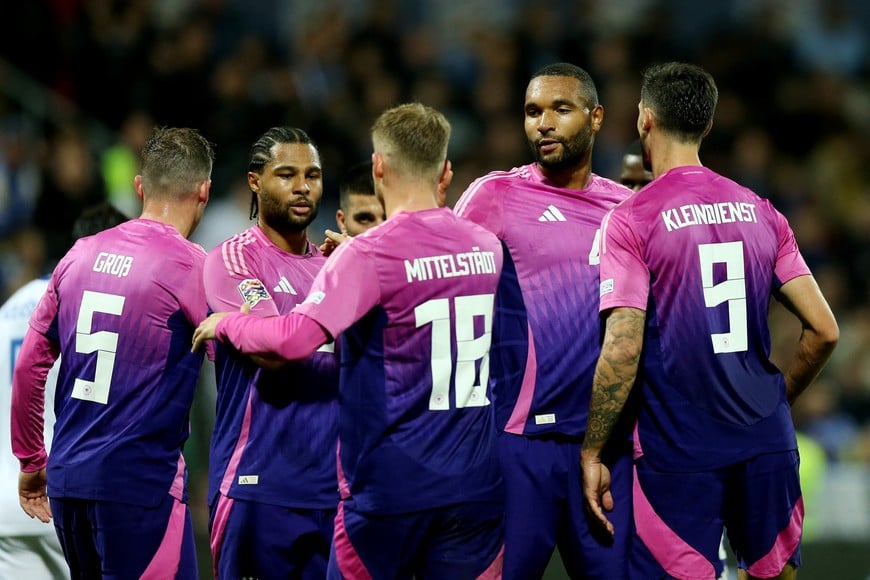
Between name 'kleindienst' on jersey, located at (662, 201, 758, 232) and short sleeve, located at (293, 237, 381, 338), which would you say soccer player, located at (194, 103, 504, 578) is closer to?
short sleeve, located at (293, 237, 381, 338)

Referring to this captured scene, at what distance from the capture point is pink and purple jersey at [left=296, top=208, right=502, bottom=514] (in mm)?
5070

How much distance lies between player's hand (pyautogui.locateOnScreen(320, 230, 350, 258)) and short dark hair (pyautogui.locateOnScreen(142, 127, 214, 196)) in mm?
657

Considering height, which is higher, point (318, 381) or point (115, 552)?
point (318, 381)

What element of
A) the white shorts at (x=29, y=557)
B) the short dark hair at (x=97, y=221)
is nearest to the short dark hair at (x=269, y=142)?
the short dark hair at (x=97, y=221)

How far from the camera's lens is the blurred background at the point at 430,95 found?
39.2 ft

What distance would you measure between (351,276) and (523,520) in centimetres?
151

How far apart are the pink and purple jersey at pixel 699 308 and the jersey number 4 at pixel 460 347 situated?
2.13ft

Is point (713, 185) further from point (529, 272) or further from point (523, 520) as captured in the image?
point (523, 520)

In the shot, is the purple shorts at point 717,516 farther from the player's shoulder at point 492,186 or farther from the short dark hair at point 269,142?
the short dark hair at point 269,142

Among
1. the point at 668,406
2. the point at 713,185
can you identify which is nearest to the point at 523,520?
the point at 668,406

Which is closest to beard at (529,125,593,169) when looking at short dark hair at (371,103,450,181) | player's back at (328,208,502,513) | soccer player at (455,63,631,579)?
soccer player at (455,63,631,579)

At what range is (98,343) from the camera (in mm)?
5805

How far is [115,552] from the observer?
5758 mm

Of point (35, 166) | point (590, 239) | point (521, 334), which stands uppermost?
point (35, 166)
